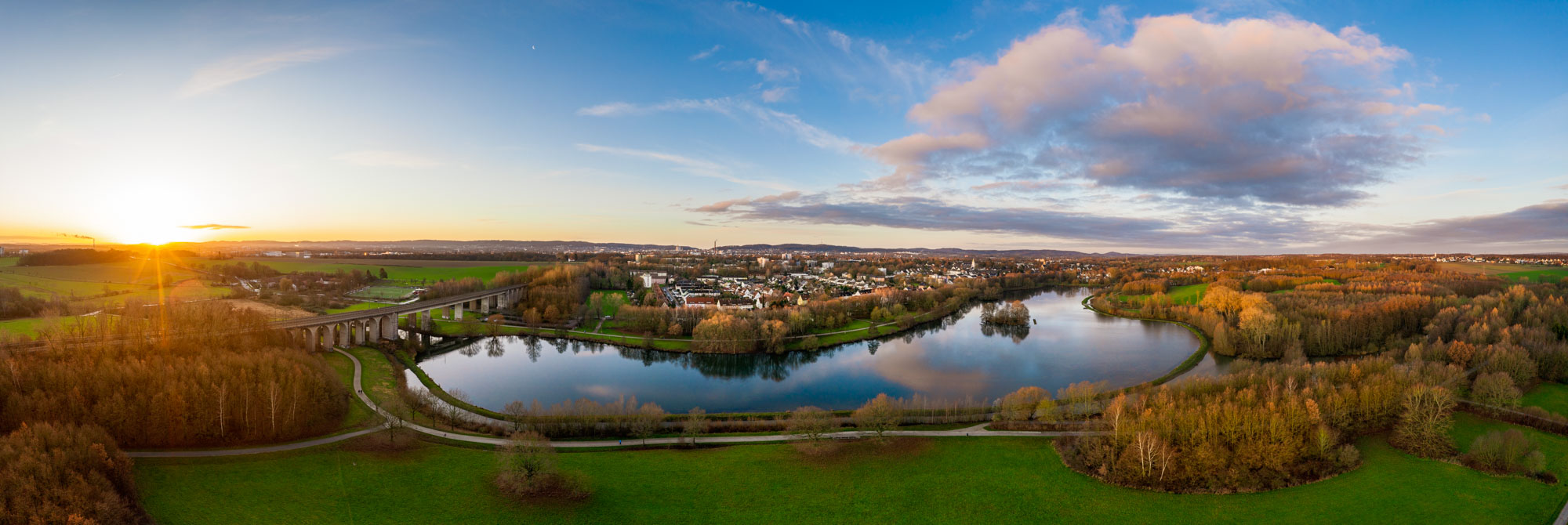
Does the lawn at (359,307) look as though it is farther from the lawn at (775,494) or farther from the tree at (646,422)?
the tree at (646,422)

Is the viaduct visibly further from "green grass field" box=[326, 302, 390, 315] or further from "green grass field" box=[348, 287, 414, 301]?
"green grass field" box=[348, 287, 414, 301]

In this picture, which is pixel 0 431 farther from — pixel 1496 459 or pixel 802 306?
pixel 1496 459

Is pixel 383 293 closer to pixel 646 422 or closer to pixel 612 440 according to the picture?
pixel 612 440

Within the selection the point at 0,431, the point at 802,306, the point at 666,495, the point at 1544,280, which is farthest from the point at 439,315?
the point at 1544,280

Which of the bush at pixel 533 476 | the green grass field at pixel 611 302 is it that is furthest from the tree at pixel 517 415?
the green grass field at pixel 611 302

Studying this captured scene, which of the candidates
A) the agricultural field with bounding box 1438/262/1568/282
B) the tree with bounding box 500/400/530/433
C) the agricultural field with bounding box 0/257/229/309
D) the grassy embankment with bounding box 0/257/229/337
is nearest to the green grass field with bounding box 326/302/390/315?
the agricultural field with bounding box 0/257/229/309
